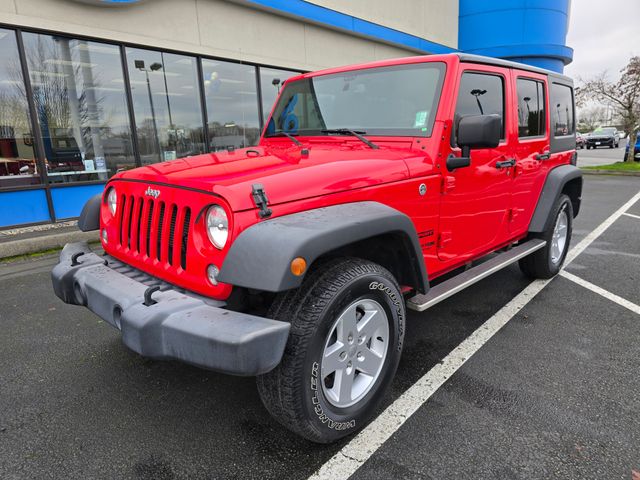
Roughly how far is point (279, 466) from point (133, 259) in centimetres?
136

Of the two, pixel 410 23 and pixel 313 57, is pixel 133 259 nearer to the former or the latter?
pixel 313 57

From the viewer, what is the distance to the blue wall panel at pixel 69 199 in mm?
7352

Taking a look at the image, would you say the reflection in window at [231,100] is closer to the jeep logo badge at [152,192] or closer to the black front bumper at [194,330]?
the jeep logo badge at [152,192]

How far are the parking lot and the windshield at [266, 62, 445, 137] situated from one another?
1604 mm

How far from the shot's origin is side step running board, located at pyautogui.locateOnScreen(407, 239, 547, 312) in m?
2.73

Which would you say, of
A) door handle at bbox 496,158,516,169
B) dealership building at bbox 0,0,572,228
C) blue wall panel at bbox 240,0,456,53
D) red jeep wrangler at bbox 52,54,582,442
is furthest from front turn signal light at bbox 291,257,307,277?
blue wall panel at bbox 240,0,456,53

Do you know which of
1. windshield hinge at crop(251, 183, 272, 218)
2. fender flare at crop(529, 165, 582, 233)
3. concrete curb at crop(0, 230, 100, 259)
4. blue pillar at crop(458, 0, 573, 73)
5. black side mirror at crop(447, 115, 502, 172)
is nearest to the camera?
windshield hinge at crop(251, 183, 272, 218)

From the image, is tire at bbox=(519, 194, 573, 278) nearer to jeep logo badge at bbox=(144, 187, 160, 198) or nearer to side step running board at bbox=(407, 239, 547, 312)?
side step running board at bbox=(407, 239, 547, 312)

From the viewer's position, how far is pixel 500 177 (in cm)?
339

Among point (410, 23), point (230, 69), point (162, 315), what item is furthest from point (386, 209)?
point (410, 23)

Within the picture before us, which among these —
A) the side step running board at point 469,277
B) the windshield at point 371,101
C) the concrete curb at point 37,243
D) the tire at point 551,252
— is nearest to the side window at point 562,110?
the tire at point 551,252

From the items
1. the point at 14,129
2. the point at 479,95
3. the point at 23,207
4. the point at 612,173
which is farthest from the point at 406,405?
the point at 612,173

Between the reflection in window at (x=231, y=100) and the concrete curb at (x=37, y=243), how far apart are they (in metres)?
3.26

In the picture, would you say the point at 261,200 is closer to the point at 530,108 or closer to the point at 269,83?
the point at 530,108
